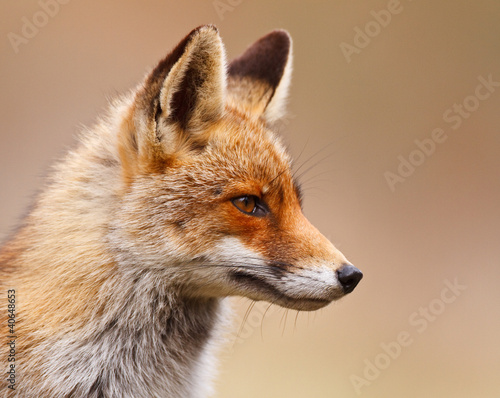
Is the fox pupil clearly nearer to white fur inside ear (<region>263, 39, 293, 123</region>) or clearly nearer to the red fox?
the red fox

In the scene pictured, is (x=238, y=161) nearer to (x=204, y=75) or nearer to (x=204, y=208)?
(x=204, y=208)

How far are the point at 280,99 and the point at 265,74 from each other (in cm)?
28

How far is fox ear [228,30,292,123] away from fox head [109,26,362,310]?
1.09 m

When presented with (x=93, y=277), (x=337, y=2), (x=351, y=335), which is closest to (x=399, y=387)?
(x=351, y=335)

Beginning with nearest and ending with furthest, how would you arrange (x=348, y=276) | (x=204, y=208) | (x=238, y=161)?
(x=348, y=276), (x=204, y=208), (x=238, y=161)

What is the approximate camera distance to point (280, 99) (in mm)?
5980

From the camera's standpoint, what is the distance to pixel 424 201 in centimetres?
1421

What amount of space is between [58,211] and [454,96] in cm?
1143

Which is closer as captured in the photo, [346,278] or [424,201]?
[346,278]

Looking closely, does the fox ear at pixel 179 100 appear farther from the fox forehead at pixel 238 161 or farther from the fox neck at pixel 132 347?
the fox neck at pixel 132 347

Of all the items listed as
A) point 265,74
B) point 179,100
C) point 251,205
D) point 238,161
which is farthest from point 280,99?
point 251,205

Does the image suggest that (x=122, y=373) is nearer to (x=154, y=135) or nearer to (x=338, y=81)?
(x=154, y=135)

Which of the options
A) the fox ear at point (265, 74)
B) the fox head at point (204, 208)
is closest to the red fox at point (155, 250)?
the fox head at point (204, 208)

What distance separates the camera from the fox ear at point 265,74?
5789 millimetres
